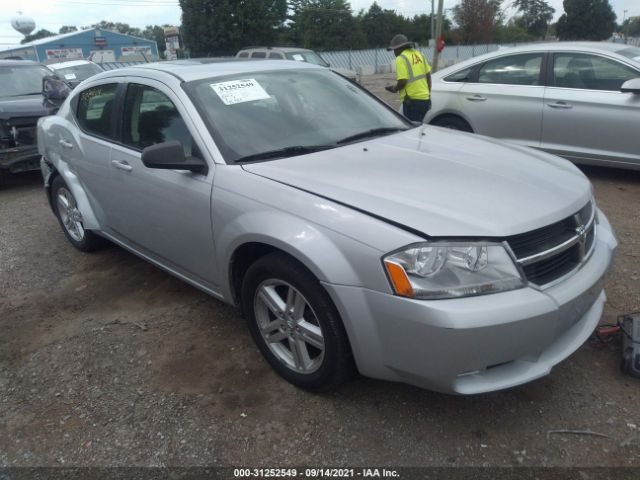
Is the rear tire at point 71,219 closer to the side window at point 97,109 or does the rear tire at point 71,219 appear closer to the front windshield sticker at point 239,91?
the side window at point 97,109

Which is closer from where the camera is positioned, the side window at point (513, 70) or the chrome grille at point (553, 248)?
the chrome grille at point (553, 248)

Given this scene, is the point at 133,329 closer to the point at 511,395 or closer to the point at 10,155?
the point at 511,395

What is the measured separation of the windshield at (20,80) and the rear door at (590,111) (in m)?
7.84

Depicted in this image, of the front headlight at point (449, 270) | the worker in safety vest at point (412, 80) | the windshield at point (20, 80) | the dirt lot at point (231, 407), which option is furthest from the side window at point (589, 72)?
the windshield at point (20, 80)

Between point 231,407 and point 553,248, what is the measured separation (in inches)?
68.6

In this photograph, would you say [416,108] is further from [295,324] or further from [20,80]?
[20,80]

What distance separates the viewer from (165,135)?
3277mm

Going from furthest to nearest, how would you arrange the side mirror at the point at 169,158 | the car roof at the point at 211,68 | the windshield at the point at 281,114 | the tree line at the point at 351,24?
the tree line at the point at 351,24 → the car roof at the point at 211,68 → the windshield at the point at 281,114 → the side mirror at the point at 169,158

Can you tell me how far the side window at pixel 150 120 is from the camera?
10.3ft

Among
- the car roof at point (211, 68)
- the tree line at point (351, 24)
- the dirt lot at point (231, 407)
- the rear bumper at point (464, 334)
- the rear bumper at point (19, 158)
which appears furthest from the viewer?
the tree line at point (351, 24)

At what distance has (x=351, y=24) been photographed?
60.0 m

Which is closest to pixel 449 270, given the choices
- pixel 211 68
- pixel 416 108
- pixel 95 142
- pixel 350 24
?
pixel 211 68

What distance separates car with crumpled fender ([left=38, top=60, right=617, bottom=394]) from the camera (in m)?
2.12

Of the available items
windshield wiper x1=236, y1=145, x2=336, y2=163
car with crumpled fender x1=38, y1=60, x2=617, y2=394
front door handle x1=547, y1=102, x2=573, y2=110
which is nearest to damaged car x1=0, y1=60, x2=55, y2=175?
car with crumpled fender x1=38, y1=60, x2=617, y2=394
